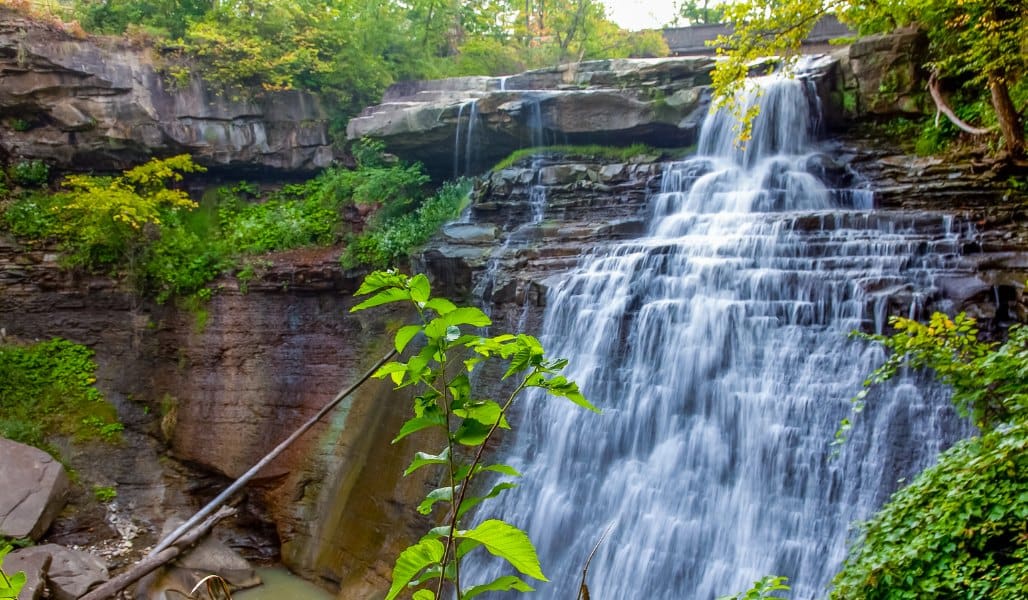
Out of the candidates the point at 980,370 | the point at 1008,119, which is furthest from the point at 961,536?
the point at 1008,119

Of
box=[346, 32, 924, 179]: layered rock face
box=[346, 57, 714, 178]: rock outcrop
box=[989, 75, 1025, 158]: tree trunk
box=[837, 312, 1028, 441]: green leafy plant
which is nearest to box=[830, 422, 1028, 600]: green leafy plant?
box=[837, 312, 1028, 441]: green leafy plant

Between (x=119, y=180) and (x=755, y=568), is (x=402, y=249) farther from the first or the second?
(x=755, y=568)

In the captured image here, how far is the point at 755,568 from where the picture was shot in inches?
261

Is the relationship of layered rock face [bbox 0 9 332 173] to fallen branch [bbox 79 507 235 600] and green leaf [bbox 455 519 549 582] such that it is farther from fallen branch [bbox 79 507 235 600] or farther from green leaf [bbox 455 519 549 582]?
green leaf [bbox 455 519 549 582]

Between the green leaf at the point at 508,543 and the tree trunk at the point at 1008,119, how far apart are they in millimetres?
9623

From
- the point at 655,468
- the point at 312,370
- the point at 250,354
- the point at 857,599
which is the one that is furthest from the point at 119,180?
the point at 857,599

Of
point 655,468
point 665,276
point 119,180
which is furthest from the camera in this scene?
point 119,180

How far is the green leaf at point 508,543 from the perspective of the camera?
1472 mm

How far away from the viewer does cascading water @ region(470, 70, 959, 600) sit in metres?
6.74

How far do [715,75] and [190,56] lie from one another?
34.9ft

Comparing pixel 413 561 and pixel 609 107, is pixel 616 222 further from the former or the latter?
pixel 413 561

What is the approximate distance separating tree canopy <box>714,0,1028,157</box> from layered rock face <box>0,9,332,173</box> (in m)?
9.46

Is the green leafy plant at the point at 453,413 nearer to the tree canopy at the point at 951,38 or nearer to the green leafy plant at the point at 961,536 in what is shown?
the green leafy plant at the point at 961,536

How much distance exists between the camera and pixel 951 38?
10.4 metres
